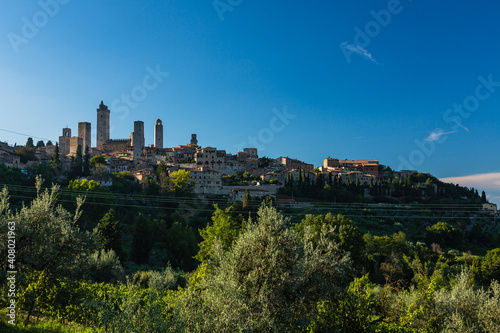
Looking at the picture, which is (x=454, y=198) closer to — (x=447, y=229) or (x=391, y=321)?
(x=447, y=229)

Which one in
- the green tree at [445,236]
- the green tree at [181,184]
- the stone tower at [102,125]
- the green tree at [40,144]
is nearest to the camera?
the green tree at [445,236]

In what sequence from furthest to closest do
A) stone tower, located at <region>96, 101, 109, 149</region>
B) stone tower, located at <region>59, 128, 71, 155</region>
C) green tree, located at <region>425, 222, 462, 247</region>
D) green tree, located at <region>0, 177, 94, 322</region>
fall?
stone tower, located at <region>96, 101, 109, 149</region>
stone tower, located at <region>59, 128, 71, 155</region>
green tree, located at <region>425, 222, 462, 247</region>
green tree, located at <region>0, 177, 94, 322</region>

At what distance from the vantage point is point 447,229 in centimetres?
5528

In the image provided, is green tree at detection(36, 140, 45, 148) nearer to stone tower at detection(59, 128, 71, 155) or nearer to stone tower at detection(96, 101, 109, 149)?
stone tower at detection(59, 128, 71, 155)

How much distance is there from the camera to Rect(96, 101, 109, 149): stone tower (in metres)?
126

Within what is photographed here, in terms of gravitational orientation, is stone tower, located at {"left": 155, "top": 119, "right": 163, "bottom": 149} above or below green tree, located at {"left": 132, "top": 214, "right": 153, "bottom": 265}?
above

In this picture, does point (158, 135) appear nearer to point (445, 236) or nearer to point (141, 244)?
point (141, 244)

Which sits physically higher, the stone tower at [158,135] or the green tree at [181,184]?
the stone tower at [158,135]

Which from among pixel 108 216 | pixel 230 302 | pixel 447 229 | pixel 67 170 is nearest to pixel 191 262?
pixel 108 216

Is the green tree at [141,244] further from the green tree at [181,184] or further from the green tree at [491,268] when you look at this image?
the green tree at [491,268]

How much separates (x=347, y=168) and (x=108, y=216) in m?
87.1

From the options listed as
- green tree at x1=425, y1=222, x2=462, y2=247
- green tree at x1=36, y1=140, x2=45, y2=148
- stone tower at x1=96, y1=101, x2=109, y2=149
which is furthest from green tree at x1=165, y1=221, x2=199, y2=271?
stone tower at x1=96, y1=101, x2=109, y2=149

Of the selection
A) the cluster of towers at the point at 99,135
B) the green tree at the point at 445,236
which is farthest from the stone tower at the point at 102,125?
the green tree at the point at 445,236

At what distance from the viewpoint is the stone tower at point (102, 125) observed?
12550 cm
